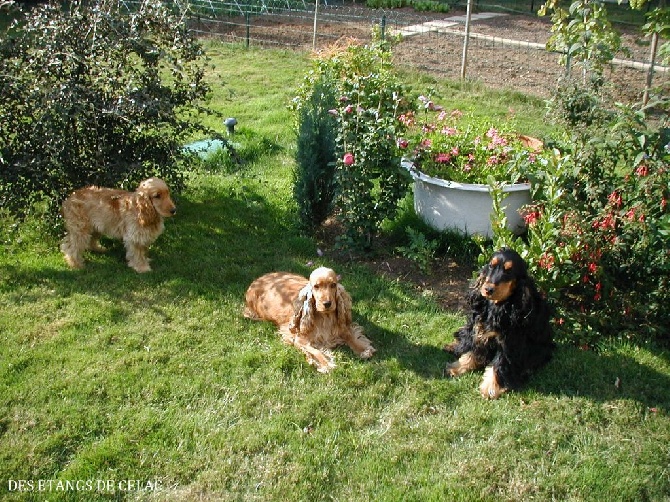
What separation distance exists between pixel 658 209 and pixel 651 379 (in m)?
1.23

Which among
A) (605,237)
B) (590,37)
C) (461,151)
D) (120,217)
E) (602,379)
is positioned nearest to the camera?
(602,379)

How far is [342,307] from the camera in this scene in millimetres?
5199

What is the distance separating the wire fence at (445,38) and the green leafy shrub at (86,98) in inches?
179

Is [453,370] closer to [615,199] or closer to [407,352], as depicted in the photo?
[407,352]

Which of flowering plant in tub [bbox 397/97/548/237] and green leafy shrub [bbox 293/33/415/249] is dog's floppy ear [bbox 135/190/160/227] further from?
flowering plant in tub [bbox 397/97/548/237]

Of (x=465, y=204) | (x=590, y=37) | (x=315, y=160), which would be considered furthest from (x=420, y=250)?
(x=590, y=37)

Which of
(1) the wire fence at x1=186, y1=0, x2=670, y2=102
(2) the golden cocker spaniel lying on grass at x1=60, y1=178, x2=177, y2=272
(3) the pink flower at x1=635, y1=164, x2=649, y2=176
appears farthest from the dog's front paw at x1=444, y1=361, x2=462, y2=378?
(1) the wire fence at x1=186, y1=0, x2=670, y2=102

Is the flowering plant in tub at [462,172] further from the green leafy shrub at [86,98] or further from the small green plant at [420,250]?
the green leafy shrub at [86,98]

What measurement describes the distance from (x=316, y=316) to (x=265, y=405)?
826mm

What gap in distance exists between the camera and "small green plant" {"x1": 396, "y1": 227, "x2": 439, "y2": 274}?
6398 millimetres

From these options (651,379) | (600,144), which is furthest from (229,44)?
(651,379)

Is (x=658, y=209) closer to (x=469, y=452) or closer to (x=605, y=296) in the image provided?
(x=605, y=296)

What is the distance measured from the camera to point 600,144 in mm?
5293

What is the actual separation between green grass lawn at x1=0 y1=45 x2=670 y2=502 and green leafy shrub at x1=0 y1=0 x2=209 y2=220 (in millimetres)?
777
